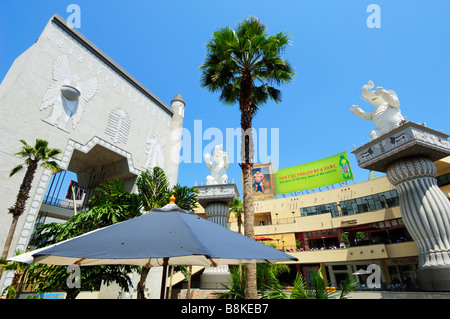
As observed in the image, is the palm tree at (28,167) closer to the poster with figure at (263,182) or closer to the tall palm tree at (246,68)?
the tall palm tree at (246,68)

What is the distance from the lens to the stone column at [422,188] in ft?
45.0

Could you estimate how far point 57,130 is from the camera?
599 inches

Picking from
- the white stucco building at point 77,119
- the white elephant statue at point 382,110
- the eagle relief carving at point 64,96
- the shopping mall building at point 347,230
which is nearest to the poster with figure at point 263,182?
the shopping mall building at point 347,230

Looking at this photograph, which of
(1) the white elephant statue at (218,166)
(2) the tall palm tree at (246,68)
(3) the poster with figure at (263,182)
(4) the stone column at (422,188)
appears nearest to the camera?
(2) the tall palm tree at (246,68)

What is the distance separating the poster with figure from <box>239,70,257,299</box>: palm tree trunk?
33.5m

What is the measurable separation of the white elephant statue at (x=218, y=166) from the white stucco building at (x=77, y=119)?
3.77 metres

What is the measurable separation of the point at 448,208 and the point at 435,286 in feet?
15.5

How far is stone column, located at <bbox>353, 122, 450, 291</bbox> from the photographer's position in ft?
45.0

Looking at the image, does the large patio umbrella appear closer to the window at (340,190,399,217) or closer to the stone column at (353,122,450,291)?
the stone column at (353,122,450,291)

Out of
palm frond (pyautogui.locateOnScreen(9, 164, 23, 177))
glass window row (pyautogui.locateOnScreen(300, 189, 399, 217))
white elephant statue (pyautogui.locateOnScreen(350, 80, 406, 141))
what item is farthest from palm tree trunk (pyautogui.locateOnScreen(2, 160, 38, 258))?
glass window row (pyautogui.locateOnScreen(300, 189, 399, 217))

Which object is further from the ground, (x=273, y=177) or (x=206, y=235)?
(x=273, y=177)

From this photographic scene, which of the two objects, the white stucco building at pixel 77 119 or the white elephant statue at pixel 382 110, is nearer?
the white stucco building at pixel 77 119
